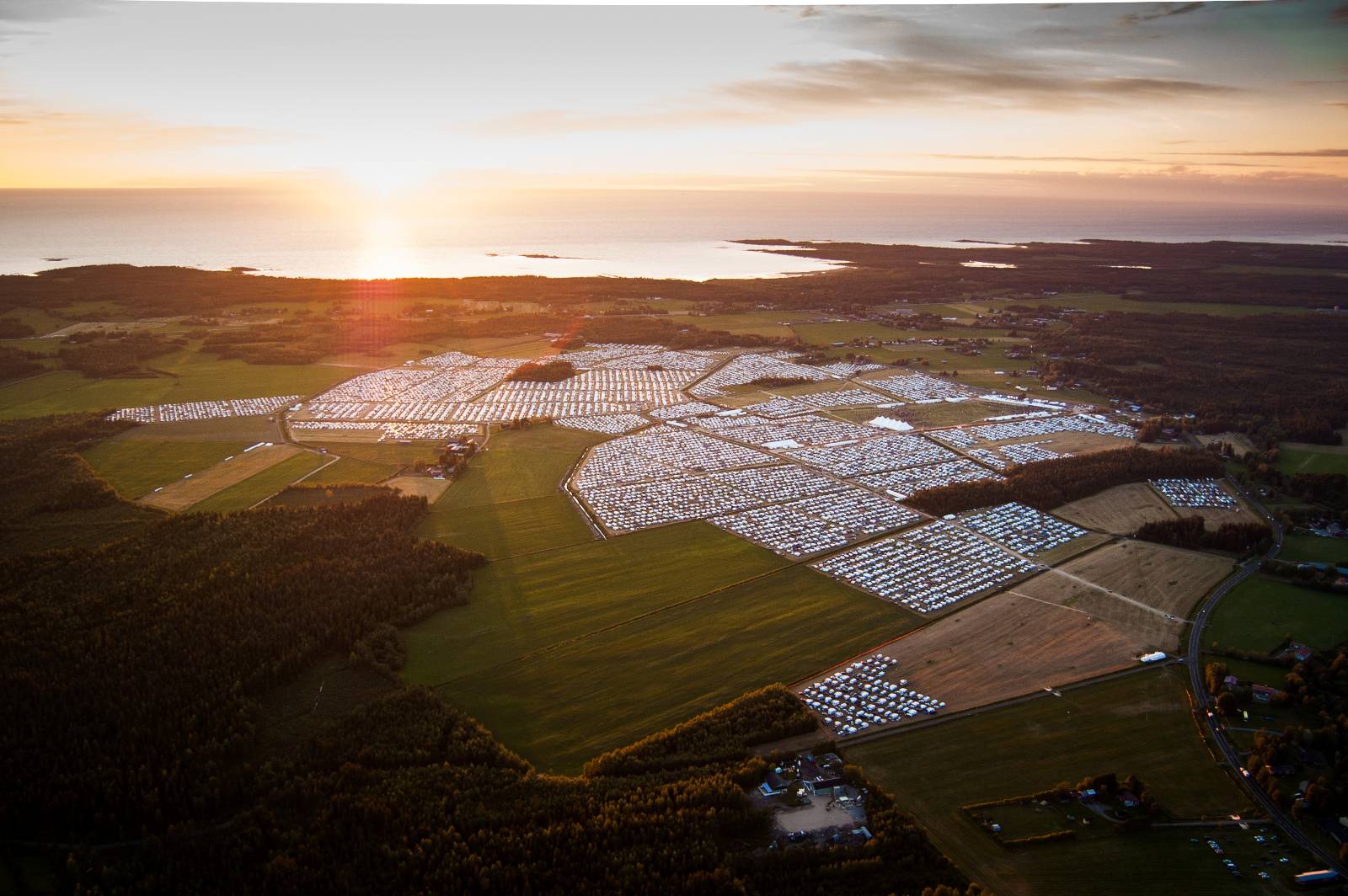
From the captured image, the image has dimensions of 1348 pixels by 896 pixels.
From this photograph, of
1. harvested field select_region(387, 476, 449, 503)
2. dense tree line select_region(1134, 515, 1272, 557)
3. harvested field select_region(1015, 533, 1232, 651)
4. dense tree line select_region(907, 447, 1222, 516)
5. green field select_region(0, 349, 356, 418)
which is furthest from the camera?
green field select_region(0, 349, 356, 418)

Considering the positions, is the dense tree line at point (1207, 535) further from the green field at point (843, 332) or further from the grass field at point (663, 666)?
the green field at point (843, 332)

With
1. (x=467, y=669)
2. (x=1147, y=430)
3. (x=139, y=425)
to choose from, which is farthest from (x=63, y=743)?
(x=1147, y=430)

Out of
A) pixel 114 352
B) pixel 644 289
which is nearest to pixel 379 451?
pixel 114 352

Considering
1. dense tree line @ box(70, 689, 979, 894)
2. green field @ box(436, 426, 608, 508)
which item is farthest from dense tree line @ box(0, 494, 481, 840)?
green field @ box(436, 426, 608, 508)

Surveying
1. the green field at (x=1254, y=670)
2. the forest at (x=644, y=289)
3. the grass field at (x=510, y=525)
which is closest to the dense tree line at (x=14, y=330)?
the forest at (x=644, y=289)

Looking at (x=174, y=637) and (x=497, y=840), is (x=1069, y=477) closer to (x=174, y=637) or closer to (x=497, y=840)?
(x=497, y=840)

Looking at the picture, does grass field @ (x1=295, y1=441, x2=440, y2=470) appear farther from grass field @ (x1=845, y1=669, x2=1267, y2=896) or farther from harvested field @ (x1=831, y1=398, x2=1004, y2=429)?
grass field @ (x1=845, y1=669, x2=1267, y2=896)
